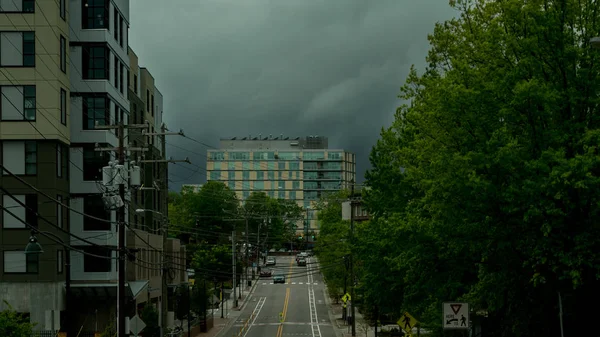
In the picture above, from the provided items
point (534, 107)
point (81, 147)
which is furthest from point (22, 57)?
point (534, 107)

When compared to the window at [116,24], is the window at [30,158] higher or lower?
lower

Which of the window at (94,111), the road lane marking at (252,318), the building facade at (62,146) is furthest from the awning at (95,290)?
the road lane marking at (252,318)

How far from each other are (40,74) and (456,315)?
1243 inches

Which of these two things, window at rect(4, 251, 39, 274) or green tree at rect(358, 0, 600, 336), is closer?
green tree at rect(358, 0, 600, 336)

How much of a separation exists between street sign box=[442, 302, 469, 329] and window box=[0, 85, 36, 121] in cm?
3076

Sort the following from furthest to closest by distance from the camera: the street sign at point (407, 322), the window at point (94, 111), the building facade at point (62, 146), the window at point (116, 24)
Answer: the window at point (116, 24) < the window at point (94, 111) < the building facade at point (62, 146) < the street sign at point (407, 322)

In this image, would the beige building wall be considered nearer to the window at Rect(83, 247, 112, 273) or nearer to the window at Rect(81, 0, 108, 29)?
the window at Rect(81, 0, 108, 29)

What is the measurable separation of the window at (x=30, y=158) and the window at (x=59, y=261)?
4.88m

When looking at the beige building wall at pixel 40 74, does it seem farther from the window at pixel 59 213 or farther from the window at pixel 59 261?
the window at pixel 59 261

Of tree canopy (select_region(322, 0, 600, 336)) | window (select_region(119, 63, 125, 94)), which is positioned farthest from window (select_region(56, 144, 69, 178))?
tree canopy (select_region(322, 0, 600, 336))

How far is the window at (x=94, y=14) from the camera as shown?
55.5 m

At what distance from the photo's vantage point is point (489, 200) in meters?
26.0

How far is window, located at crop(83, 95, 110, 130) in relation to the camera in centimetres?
5475

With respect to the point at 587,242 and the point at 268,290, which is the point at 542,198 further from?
the point at 268,290
